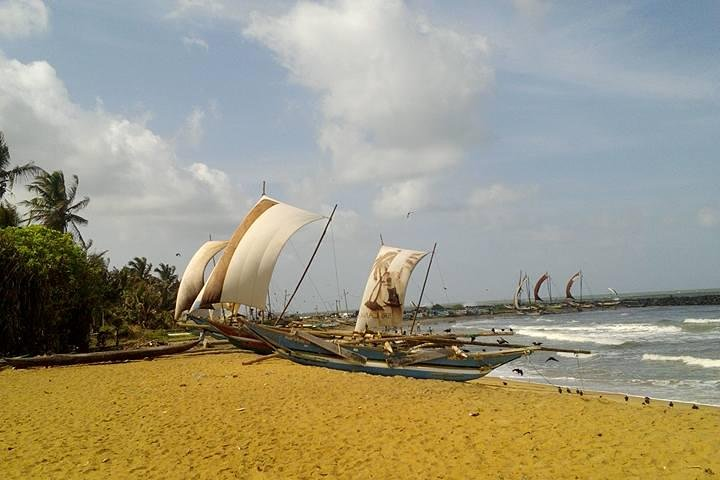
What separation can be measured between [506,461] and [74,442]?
6897 mm

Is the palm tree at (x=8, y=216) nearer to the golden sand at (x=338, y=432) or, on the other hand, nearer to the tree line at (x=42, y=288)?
the tree line at (x=42, y=288)

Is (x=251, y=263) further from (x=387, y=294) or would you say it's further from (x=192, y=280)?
(x=192, y=280)

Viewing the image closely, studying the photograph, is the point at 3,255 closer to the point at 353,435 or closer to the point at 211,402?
the point at 211,402

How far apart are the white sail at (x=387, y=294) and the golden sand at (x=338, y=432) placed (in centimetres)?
809

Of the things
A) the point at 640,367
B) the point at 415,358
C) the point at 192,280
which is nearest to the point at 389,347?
the point at 415,358

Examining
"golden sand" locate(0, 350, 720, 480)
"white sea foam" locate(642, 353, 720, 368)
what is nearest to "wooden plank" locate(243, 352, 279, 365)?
"golden sand" locate(0, 350, 720, 480)

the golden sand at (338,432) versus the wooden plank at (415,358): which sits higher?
the wooden plank at (415,358)

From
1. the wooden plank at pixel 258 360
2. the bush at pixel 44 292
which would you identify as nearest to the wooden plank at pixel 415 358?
the wooden plank at pixel 258 360

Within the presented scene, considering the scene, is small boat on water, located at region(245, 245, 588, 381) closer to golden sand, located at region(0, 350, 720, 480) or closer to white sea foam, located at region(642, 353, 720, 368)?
golden sand, located at region(0, 350, 720, 480)

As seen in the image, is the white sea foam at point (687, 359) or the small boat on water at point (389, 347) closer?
the small boat on water at point (389, 347)

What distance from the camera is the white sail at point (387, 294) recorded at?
73.3ft

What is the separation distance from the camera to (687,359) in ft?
71.3

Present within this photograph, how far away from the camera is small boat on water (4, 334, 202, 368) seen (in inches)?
681

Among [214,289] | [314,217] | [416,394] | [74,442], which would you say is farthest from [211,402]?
[314,217]
